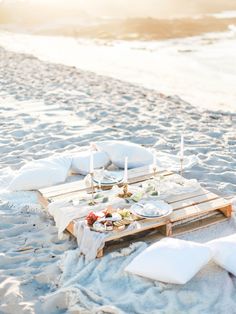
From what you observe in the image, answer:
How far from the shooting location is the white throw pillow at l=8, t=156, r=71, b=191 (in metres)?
6.28

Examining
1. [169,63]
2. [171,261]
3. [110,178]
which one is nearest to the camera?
[171,261]

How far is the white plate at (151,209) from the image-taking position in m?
4.97

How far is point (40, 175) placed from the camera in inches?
250

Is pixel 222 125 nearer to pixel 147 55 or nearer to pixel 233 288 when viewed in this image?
pixel 233 288

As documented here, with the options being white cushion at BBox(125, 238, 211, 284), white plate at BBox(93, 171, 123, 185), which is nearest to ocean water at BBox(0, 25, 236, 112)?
white plate at BBox(93, 171, 123, 185)

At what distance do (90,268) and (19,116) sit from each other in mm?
5682

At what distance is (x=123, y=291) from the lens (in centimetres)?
431

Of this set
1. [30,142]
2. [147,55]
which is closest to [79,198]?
[30,142]

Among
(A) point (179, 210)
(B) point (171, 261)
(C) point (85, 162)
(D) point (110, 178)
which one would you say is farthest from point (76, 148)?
(B) point (171, 261)

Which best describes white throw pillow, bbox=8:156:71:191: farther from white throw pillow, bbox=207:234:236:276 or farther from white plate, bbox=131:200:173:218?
white throw pillow, bbox=207:234:236:276

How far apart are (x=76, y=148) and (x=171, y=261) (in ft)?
12.9

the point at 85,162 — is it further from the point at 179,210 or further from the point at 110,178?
the point at 179,210

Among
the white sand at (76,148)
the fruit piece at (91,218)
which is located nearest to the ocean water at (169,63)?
the white sand at (76,148)

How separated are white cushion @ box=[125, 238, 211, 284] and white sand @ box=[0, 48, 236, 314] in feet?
0.39
